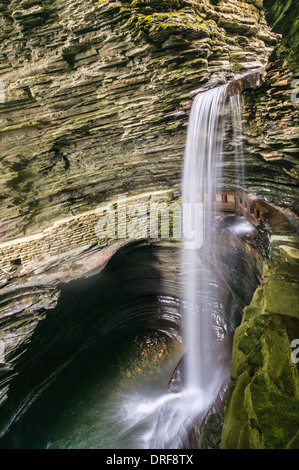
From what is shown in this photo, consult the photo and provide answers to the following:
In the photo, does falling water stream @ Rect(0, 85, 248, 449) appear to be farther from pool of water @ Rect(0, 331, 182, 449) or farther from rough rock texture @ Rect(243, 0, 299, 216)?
rough rock texture @ Rect(243, 0, 299, 216)

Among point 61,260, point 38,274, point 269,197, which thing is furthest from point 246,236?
point 38,274

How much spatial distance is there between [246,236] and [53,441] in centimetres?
872

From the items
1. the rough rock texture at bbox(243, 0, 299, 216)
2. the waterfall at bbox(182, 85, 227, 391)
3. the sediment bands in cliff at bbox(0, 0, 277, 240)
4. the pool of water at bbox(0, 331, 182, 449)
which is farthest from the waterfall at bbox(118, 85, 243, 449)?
the sediment bands in cliff at bbox(0, 0, 277, 240)

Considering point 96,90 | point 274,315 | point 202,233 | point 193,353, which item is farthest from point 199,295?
point 96,90

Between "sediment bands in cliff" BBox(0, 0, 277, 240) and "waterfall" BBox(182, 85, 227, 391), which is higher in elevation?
"sediment bands in cliff" BBox(0, 0, 277, 240)

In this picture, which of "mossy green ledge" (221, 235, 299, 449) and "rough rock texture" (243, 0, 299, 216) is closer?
"mossy green ledge" (221, 235, 299, 449)

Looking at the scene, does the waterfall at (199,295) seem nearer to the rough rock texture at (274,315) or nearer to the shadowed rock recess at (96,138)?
the shadowed rock recess at (96,138)

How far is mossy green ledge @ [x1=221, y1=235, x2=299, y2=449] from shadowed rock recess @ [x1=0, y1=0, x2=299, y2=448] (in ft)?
3.88

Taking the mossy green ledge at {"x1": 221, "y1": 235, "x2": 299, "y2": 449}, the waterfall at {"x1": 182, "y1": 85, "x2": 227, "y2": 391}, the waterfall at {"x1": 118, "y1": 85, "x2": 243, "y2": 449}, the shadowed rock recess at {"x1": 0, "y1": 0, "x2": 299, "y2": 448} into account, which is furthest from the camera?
the waterfall at {"x1": 182, "y1": 85, "x2": 227, "y2": 391}

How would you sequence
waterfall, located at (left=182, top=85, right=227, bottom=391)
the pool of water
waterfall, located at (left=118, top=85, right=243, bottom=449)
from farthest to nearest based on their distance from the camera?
1. the pool of water
2. waterfall, located at (left=182, top=85, right=227, bottom=391)
3. waterfall, located at (left=118, top=85, right=243, bottom=449)

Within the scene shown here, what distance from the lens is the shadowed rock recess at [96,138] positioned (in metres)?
6.39

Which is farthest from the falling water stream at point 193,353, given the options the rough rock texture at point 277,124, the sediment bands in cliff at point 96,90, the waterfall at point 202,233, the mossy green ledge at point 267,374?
the mossy green ledge at point 267,374

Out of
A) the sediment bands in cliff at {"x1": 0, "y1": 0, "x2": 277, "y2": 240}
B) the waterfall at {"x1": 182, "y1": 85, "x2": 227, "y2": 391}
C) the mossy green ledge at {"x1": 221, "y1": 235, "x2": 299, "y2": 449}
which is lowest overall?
the mossy green ledge at {"x1": 221, "y1": 235, "x2": 299, "y2": 449}

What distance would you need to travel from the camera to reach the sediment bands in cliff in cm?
666
